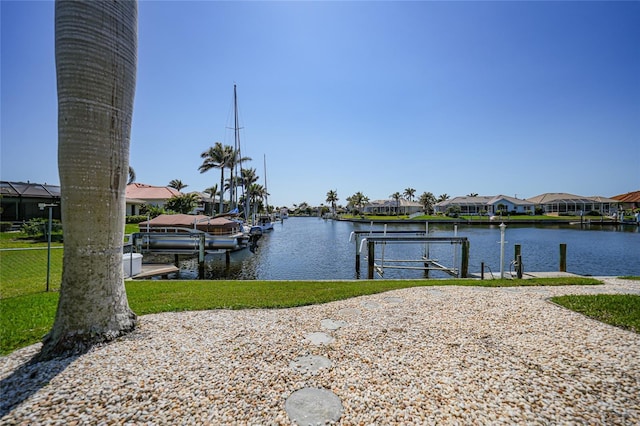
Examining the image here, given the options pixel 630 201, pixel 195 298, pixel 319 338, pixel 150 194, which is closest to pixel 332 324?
pixel 319 338

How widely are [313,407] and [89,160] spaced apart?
407cm

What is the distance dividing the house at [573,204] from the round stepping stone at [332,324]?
85.2 meters

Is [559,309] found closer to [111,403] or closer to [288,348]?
[288,348]

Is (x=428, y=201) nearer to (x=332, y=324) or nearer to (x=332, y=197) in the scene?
(x=332, y=197)

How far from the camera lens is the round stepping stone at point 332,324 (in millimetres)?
4945

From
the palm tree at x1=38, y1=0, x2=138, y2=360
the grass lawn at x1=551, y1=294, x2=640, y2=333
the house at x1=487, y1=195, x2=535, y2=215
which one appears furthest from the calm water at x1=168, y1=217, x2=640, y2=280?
the house at x1=487, y1=195, x2=535, y2=215

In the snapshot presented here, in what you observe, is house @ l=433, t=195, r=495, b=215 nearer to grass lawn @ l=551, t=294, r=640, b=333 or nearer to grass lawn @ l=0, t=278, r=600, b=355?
grass lawn @ l=0, t=278, r=600, b=355

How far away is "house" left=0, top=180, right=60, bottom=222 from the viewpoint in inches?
930

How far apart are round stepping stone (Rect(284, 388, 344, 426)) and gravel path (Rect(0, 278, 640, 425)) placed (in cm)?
5

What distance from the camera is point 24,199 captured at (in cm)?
2475

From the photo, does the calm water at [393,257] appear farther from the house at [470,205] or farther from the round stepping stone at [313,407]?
the house at [470,205]

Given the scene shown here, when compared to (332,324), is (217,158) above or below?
above

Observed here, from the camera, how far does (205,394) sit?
3.04 m

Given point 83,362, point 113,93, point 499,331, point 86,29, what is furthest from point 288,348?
point 86,29
